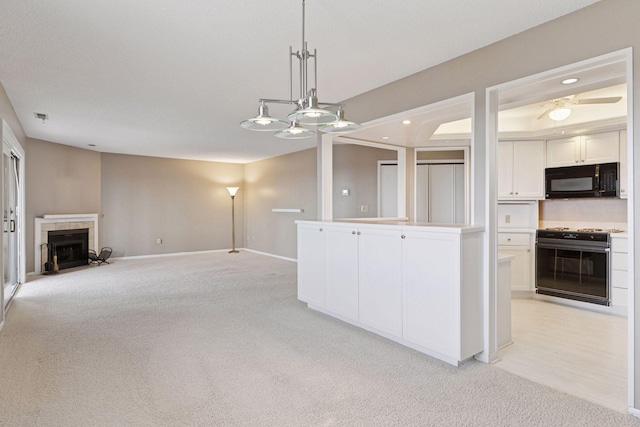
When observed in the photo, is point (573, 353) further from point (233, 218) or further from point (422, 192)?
point (233, 218)

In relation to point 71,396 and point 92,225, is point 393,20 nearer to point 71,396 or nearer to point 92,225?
point 71,396

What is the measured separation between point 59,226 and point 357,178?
18.5 ft

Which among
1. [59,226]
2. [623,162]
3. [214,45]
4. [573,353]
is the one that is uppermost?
[214,45]

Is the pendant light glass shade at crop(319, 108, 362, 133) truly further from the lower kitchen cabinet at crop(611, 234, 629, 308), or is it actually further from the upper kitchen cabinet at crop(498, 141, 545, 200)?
the lower kitchen cabinet at crop(611, 234, 629, 308)

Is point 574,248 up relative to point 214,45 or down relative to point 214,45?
down

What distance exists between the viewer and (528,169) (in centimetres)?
463

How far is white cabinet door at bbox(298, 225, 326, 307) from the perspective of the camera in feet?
12.3

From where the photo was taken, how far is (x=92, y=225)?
23.3ft

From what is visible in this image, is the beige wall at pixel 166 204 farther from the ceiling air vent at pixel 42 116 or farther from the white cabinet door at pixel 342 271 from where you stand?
the white cabinet door at pixel 342 271

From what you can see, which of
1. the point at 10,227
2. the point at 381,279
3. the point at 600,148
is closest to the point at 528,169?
the point at 600,148

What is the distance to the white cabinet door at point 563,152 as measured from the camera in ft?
14.1

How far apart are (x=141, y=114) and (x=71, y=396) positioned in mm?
→ 3525

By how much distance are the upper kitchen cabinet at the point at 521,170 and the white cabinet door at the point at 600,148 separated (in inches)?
18.1

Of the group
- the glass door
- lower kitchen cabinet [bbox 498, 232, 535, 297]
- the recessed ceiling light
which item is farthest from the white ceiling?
lower kitchen cabinet [bbox 498, 232, 535, 297]
